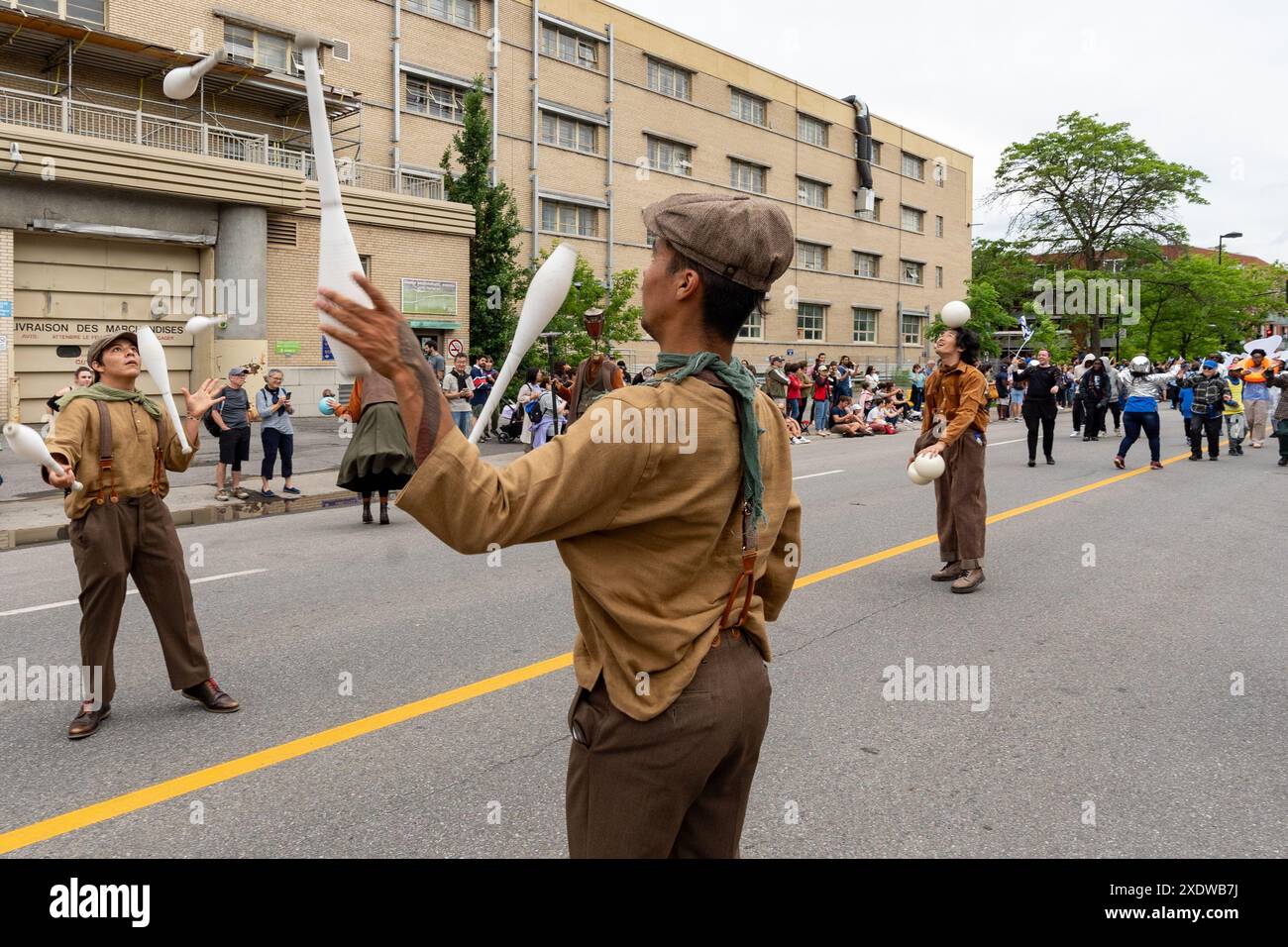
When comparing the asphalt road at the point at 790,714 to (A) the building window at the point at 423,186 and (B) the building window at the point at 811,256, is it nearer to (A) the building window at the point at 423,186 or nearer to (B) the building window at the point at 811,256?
(A) the building window at the point at 423,186

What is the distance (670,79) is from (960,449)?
36601mm

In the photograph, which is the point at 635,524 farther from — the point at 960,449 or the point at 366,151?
the point at 366,151

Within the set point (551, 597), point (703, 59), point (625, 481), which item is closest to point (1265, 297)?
point (703, 59)

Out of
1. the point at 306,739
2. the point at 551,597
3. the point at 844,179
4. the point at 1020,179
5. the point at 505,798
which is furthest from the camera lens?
the point at 1020,179

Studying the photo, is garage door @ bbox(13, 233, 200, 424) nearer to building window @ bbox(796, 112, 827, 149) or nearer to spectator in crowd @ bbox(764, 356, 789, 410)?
spectator in crowd @ bbox(764, 356, 789, 410)

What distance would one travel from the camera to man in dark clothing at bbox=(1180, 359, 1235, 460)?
1789 centimetres

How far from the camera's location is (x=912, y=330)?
56.3m

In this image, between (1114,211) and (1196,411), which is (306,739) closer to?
(1196,411)

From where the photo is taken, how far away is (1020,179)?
53469mm

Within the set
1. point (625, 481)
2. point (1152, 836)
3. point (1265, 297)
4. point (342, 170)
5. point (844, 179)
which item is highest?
point (844, 179)

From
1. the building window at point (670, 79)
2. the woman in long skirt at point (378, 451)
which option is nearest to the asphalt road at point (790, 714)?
the woman in long skirt at point (378, 451)

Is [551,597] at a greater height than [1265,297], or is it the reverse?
[1265,297]

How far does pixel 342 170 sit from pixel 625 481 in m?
20.5

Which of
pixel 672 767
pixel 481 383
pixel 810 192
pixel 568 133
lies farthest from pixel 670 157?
pixel 672 767
